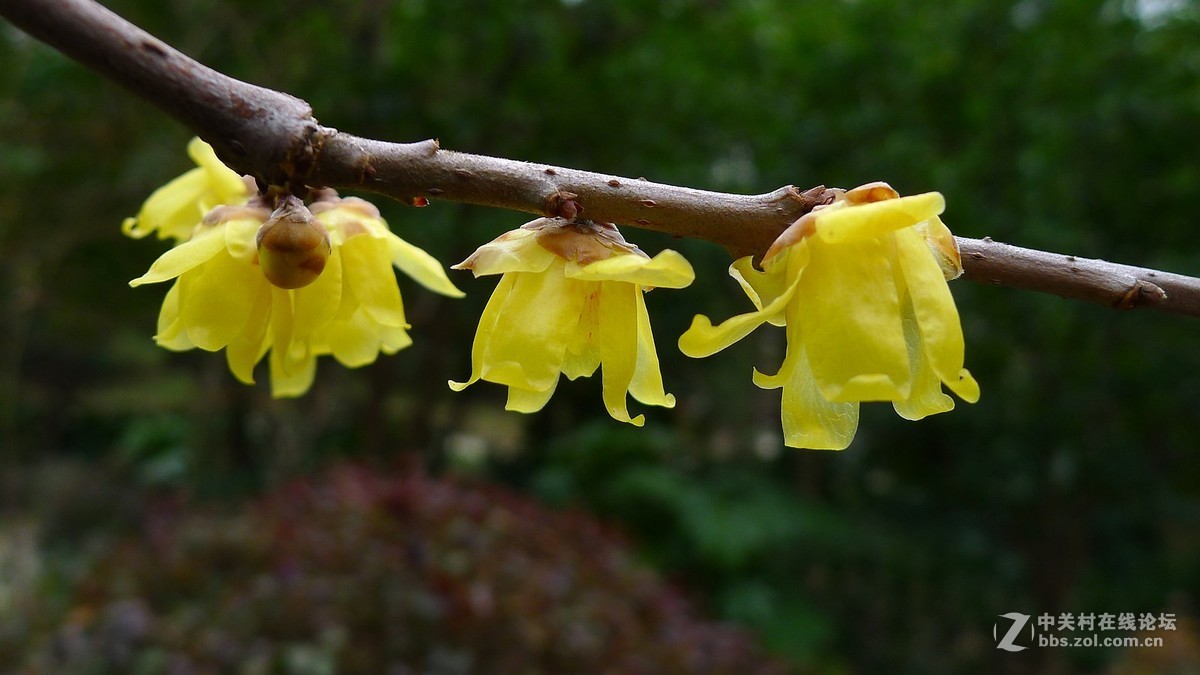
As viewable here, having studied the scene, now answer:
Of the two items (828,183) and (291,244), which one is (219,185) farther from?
(828,183)

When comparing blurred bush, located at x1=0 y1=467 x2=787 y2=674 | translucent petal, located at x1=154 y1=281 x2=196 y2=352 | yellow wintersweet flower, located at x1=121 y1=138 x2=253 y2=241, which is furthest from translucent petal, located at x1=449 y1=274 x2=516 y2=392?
blurred bush, located at x1=0 y1=467 x2=787 y2=674

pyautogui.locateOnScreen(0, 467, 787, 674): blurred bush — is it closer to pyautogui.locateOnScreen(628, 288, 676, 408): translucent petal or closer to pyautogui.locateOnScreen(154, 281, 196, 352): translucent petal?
pyautogui.locateOnScreen(154, 281, 196, 352): translucent petal

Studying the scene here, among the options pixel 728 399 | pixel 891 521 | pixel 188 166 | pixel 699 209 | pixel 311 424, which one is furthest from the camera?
pixel 728 399

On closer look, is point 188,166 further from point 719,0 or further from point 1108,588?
point 1108,588

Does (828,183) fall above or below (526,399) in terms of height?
above

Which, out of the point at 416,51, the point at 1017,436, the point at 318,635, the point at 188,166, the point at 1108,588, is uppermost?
the point at 416,51

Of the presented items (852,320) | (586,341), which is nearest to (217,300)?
(586,341)

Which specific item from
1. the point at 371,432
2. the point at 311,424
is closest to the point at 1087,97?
the point at 371,432

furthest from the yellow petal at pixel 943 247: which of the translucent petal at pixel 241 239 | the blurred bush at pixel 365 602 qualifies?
the blurred bush at pixel 365 602
